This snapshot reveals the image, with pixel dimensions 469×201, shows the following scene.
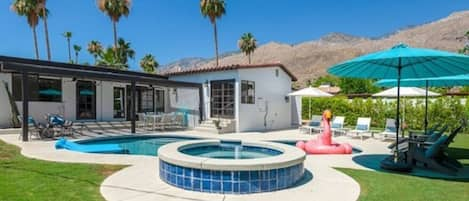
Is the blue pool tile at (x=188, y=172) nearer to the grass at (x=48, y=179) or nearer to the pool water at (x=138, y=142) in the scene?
the grass at (x=48, y=179)

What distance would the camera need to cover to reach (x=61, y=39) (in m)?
42.3

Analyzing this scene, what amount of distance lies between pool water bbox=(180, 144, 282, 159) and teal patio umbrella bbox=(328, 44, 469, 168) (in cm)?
293

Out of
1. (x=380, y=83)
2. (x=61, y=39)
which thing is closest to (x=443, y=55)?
(x=380, y=83)

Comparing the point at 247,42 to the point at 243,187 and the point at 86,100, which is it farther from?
the point at 243,187

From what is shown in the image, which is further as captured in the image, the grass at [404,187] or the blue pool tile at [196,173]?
the blue pool tile at [196,173]

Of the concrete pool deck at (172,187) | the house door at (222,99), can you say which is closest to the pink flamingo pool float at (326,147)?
the concrete pool deck at (172,187)

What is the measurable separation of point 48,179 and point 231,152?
4549mm

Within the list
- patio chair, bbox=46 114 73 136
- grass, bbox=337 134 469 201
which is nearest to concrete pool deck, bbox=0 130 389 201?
grass, bbox=337 134 469 201

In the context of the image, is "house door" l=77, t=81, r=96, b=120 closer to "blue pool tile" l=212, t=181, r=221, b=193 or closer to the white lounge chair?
"blue pool tile" l=212, t=181, r=221, b=193

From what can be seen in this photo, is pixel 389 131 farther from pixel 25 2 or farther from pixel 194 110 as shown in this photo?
pixel 25 2

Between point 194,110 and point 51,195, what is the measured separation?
14.4m

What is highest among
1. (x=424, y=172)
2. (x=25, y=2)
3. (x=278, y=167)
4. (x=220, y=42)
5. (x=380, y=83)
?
(x=25, y=2)

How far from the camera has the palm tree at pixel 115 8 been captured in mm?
30953

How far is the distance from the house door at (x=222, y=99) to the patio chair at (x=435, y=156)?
10.4m
